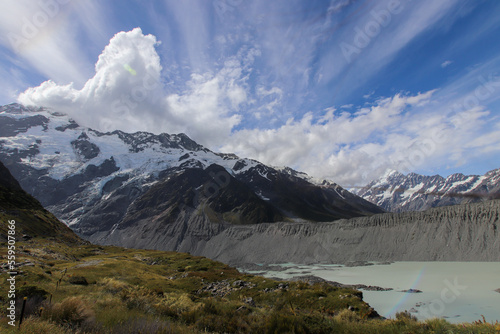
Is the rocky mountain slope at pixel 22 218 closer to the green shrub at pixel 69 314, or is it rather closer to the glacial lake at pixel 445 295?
the green shrub at pixel 69 314

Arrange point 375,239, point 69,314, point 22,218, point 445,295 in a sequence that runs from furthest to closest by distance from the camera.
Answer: point 375,239
point 22,218
point 445,295
point 69,314

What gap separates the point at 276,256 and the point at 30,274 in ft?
280

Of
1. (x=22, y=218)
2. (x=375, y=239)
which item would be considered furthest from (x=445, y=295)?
(x=22, y=218)

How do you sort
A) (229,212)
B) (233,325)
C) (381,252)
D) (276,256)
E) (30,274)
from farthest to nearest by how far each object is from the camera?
(229,212) → (276,256) → (381,252) → (30,274) → (233,325)

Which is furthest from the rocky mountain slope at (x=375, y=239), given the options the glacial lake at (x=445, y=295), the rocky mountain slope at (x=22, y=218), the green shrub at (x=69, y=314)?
the green shrub at (x=69, y=314)

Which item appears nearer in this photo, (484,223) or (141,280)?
(141,280)

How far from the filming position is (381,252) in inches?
3007

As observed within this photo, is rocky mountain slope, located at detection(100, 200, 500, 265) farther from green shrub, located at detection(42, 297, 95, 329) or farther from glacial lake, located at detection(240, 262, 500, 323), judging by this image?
green shrub, located at detection(42, 297, 95, 329)

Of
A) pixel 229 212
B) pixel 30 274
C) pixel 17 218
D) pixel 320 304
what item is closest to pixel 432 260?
pixel 320 304

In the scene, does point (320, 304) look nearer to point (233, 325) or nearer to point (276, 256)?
point (233, 325)

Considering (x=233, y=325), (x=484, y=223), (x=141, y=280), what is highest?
(x=484, y=223)

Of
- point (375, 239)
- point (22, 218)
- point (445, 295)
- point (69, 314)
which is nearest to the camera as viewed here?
point (69, 314)

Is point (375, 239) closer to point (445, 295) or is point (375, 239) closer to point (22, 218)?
point (445, 295)

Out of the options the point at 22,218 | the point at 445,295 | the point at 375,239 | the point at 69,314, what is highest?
the point at 375,239
